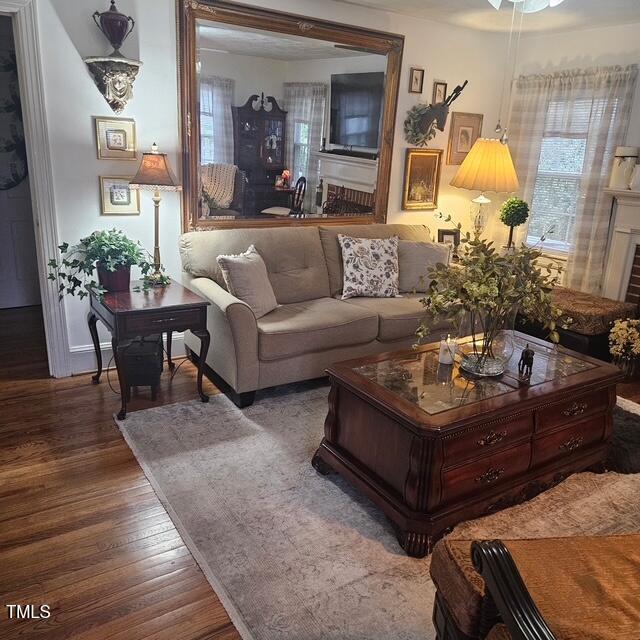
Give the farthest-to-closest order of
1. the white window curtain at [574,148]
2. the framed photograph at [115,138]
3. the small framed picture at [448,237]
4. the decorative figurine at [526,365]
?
1. the small framed picture at [448,237]
2. the white window curtain at [574,148]
3. the framed photograph at [115,138]
4. the decorative figurine at [526,365]

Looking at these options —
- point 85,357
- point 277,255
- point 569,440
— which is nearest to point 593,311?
point 569,440

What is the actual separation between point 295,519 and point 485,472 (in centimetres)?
82

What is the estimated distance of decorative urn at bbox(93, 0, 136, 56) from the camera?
10.5 feet

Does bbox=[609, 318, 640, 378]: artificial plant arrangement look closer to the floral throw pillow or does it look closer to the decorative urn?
the floral throw pillow

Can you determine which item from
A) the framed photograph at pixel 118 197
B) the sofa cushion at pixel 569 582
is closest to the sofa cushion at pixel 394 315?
the framed photograph at pixel 118 197

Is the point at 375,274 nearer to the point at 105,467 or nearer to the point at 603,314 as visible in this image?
the point at 603,314

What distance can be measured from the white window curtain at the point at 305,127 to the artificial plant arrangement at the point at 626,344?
95.0 inches

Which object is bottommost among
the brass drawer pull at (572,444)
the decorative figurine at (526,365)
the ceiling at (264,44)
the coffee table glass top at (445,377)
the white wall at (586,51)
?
the brass drawer pull at (572,444)

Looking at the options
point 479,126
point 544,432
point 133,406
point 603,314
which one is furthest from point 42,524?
point 479,126

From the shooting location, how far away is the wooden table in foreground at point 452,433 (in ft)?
7.21

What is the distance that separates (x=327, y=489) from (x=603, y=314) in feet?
8.56

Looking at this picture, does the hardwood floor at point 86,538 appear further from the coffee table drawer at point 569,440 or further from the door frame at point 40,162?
the coffee table drawer at point 569,440

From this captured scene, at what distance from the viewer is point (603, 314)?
13.3 ft

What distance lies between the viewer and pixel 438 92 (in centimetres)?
475
